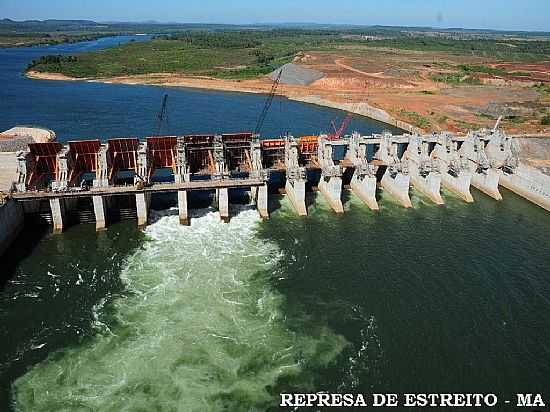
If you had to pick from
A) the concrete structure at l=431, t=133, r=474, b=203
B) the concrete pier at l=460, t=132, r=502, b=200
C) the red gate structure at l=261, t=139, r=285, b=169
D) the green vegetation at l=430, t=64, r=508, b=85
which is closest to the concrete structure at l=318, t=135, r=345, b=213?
the red gate structure at l=261, t=139, r=285, b=169

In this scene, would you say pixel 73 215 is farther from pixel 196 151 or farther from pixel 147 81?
pixel 147 81

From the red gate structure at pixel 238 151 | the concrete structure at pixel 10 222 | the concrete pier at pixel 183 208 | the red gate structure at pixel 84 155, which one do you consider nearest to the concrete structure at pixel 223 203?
the concrete pier at pixel 183 208

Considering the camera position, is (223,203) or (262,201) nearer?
(223,203)

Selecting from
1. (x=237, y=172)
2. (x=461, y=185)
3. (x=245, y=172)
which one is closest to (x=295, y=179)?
(x=245, y=172)

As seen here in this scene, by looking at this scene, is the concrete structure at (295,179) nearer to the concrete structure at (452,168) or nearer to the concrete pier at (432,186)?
the concrete pier at (432,186)

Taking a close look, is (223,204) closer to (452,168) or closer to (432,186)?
(432,186)
